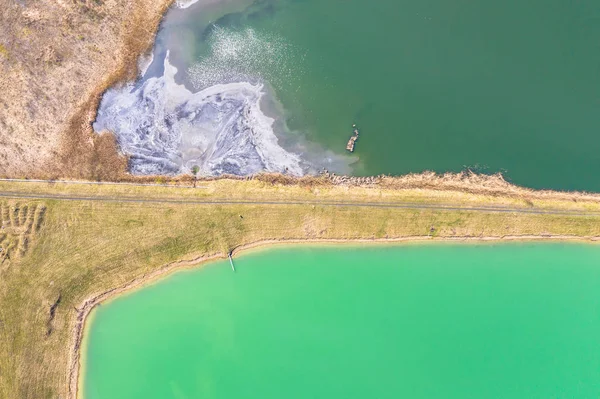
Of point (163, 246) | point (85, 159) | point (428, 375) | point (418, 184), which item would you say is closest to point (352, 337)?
point (428, 375)

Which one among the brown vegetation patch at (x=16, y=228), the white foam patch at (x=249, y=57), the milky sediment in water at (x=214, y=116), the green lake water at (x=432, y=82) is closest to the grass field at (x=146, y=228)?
the brown vegetation patch at (x=16, y=228)

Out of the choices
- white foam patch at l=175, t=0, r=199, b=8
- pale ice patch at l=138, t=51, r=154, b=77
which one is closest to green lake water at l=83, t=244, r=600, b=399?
pale ice patch at l=138, t=51, r=154, b=77

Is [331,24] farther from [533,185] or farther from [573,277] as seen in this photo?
[573,277]

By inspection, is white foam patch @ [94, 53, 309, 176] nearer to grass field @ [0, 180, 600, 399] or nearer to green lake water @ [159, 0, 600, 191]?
grass field @ [0, 180, 600, 399]

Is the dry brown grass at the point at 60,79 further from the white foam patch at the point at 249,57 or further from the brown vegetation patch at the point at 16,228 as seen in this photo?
the white foam patch at the point at 249,57

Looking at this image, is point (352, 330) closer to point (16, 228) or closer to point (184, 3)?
point (16, 228)

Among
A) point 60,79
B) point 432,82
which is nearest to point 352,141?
point 432,82
